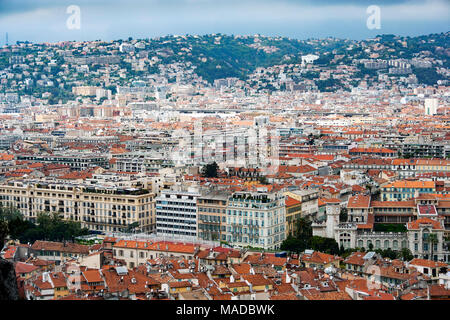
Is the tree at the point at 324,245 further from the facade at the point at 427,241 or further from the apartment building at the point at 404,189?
the apartment building at the point at 404,189

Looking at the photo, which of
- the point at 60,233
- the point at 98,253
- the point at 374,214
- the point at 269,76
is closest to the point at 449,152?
the point at 374,214

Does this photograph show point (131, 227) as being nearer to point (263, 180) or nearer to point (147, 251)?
point (147, 251)

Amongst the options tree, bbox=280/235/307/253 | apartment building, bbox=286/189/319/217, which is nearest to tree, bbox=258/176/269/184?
apartment building, bbox=286/189/319/217

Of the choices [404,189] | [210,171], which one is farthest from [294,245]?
[210,171]

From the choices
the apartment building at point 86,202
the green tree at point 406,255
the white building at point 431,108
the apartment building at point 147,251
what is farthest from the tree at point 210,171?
the white building at point 431,108

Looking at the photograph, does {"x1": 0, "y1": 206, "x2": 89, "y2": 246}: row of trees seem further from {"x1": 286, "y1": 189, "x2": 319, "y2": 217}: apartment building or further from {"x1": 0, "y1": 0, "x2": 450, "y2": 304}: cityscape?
{"x1": 286, "y1": 189, "x2": 319, "y2": 217}: apartment building

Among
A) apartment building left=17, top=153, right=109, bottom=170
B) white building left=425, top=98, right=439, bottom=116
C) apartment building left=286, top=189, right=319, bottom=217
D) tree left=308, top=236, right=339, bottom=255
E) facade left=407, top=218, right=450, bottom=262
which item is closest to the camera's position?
facade left=407, top=218, right=450, bottom=262

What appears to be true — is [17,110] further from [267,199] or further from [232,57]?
[267,199]
